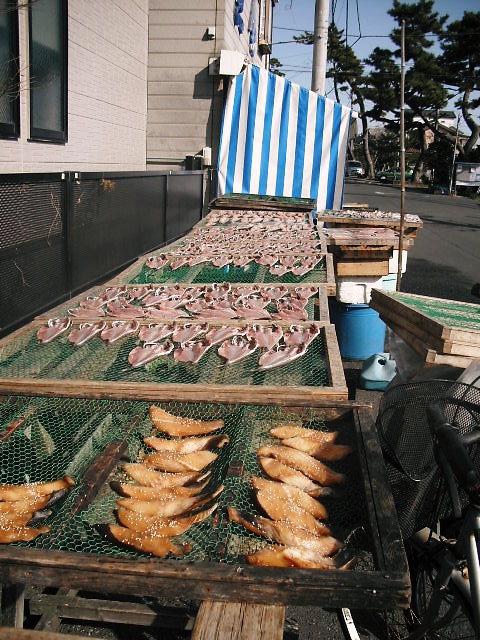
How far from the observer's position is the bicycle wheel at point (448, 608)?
230 centimetres

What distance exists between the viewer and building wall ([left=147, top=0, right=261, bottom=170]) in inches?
501

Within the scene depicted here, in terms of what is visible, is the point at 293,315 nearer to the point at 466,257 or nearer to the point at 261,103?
the point at 261,103

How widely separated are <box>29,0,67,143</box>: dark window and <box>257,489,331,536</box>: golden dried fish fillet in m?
6.85

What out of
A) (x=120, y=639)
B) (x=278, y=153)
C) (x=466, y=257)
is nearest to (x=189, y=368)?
(x=120, y=639)

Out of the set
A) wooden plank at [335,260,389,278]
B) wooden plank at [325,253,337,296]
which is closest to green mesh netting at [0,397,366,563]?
wooden plank at [325,253,337,296]

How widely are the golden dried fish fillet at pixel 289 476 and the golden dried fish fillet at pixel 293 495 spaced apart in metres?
0.05

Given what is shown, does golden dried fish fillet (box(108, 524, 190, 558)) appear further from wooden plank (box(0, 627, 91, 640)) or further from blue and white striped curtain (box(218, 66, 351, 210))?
blue and white striped curtain (box(218, 66, 351, 210))

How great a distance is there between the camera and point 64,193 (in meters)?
5.90

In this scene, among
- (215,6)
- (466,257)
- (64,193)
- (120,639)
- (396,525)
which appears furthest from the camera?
(466,257)

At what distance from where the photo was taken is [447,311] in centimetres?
453

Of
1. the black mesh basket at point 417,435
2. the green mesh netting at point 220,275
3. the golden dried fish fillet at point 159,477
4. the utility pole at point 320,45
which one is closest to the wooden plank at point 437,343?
the black mesh basket at point 417,435

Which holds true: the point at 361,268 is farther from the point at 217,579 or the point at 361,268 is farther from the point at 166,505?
the point at 217,579

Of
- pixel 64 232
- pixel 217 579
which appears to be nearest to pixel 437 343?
pixel 217 579

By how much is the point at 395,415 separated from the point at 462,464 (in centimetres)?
93
